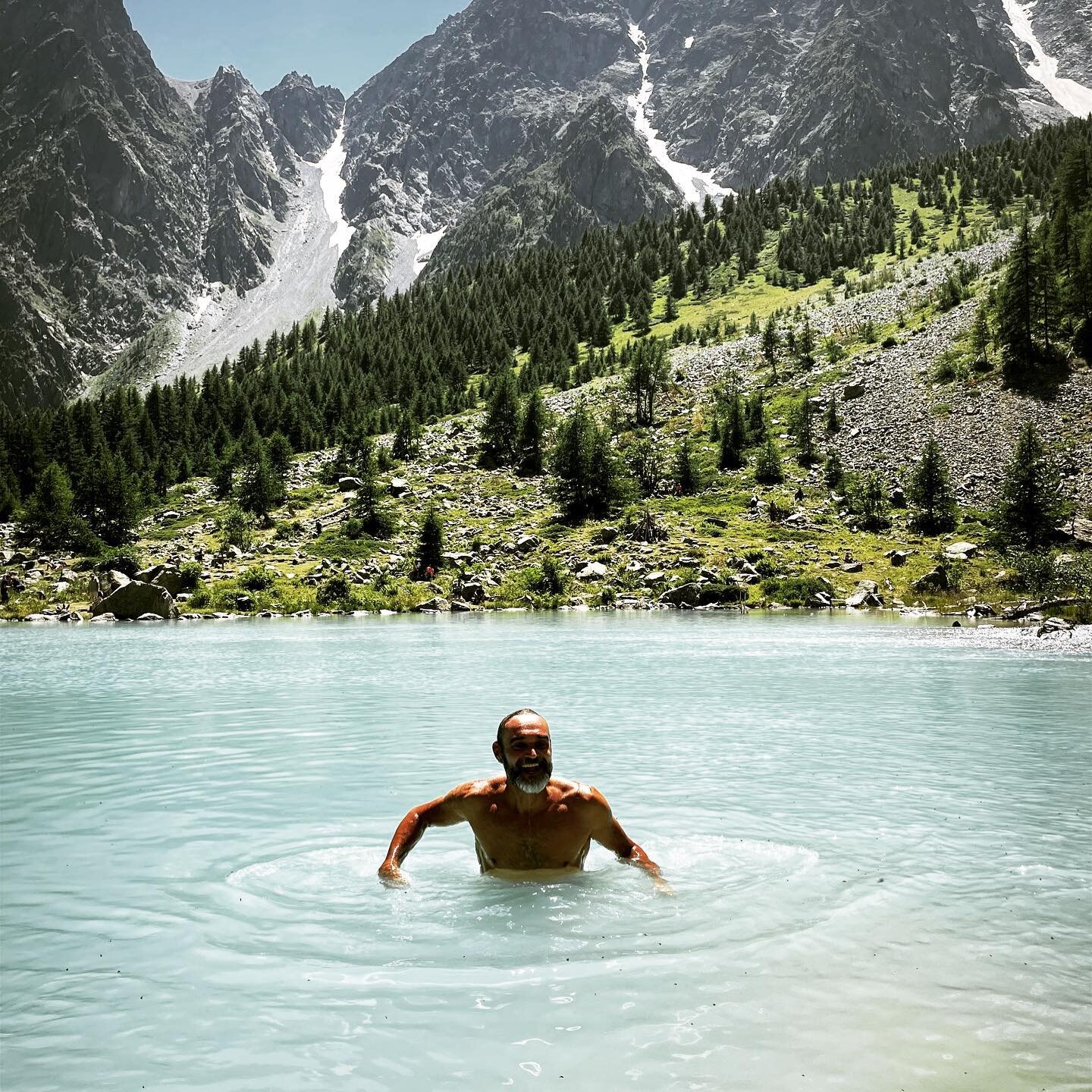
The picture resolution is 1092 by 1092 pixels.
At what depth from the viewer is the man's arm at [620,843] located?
7.57 metres

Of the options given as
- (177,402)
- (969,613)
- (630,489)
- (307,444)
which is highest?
(177,402)

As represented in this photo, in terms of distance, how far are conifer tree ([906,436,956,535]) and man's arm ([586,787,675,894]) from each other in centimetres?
5591

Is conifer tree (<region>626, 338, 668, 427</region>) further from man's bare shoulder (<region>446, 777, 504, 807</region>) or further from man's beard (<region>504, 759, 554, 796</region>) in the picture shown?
man's beard (<region>504, 759, 554, 796</region>)

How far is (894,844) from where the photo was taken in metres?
9.02

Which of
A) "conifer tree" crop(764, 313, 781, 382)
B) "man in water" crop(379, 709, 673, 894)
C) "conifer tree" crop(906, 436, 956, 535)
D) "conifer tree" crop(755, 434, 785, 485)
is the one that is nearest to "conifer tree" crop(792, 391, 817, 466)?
"conifer tree" crop(755, 434, 785, 485)

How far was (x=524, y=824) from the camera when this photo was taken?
7.48m

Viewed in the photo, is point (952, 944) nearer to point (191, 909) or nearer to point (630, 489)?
point (191, 909)

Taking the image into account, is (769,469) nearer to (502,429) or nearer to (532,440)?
(532,440)

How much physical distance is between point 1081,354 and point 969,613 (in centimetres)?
3666

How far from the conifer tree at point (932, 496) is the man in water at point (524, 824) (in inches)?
2209

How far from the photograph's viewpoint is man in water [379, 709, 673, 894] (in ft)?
24.2

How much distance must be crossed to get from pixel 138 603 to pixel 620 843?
51023 mm

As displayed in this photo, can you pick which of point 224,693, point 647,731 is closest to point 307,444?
point 224,693

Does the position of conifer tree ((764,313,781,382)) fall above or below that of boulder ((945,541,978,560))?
above
